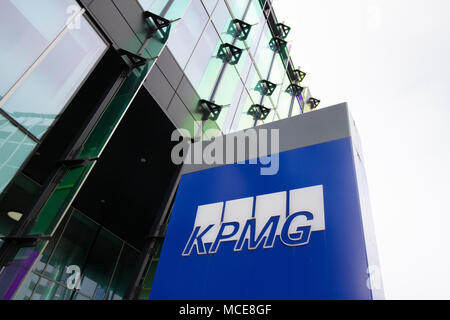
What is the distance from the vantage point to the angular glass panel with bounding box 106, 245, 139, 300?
16170 mm

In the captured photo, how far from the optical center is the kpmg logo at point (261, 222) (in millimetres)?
5262

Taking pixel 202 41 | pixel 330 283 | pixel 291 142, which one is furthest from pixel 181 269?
pixel 202 41

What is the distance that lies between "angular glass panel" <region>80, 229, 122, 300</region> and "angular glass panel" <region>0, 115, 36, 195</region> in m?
10.6

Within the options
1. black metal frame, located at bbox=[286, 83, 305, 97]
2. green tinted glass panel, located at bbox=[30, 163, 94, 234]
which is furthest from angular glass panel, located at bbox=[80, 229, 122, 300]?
black metal frame, located at bbox=[286, 83, 305, 97]

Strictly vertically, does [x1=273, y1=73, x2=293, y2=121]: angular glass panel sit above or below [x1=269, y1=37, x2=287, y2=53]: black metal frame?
below

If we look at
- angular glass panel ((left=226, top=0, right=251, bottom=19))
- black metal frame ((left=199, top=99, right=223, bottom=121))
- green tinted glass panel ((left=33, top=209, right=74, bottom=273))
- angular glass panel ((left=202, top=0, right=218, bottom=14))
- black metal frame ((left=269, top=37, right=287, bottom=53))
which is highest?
black metal frame ((left=269, top=37, right=287, bottom=53))

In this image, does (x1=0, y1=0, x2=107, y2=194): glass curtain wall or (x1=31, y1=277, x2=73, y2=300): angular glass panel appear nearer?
(x1=0, y1=0, x2=107, y2=194): glass curtain wall

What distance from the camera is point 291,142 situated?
670cm

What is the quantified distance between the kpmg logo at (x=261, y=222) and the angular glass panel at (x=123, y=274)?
11352 millimetres

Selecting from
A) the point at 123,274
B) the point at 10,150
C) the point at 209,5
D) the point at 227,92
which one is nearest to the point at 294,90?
the point at 227,92

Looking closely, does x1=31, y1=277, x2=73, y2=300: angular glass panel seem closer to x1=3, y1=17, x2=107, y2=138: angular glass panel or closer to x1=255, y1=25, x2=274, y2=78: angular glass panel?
x1=3, y1=17, x2=107, y2=138: angular glass panel

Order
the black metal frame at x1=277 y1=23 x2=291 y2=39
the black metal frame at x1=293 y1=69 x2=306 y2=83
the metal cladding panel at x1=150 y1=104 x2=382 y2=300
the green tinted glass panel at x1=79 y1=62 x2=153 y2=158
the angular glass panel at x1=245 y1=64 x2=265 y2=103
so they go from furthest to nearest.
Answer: the black metal frame at x1=293 y1=69 x2=306 y2=83 → the black metal frame at x1=277 y1=23 x2=291 y2=39 → the angular glass panel at x1=245 y1=64 x2=265 y2=103 → the green tinted glass panel at x1=79 y1=62 x2=153 y2=158 → the metal cladding panel at x1=150 y1=104 x2=382 y2=300

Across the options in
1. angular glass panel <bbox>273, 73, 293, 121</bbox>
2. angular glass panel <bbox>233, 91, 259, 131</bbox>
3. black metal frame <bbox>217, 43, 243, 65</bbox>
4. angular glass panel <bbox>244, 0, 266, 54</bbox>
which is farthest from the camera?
angular glass panel <bbox>273, 73, 293, 121</bbox>
